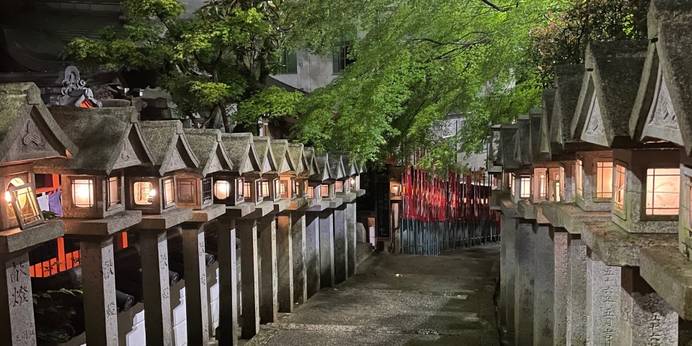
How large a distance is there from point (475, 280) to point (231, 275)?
1121 centimetres

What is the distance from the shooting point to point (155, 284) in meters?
9.48

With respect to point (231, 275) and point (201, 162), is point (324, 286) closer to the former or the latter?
point (231, 275)

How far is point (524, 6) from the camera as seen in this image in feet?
44.6

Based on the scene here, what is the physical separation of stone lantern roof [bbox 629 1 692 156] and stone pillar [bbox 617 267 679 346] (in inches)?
55.9

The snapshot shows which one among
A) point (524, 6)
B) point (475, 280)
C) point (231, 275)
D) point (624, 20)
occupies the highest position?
point (524, 6)

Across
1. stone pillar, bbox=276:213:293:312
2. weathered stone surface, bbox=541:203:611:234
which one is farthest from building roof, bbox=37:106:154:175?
stone pillar, bbox=276:213:293:312

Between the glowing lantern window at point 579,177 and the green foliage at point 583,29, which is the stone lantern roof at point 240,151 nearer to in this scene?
the green foliage at point 583,29

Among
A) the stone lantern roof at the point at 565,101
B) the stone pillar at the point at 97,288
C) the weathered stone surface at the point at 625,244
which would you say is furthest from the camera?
the stone pillar at the point at 97,288

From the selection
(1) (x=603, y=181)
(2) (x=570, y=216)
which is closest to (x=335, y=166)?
(1) (x=603, y=181)

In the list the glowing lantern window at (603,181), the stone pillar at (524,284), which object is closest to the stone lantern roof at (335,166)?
the stone pillar at (524,284)

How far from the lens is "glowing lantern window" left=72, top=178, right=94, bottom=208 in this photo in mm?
7699

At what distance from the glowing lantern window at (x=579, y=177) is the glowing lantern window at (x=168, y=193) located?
6090 mm

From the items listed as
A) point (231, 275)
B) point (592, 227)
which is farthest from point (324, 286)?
point (592, 227)

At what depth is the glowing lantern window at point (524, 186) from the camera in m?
12.1
